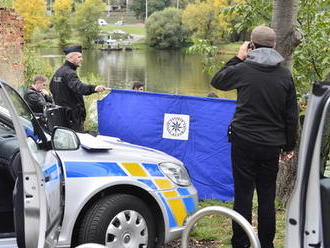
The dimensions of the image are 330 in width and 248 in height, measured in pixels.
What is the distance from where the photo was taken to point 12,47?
13.7m

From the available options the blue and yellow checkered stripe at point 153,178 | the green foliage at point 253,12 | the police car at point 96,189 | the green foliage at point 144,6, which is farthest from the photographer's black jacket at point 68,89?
the green foliage at point 144,6

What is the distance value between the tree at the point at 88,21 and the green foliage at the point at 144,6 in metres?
15.8

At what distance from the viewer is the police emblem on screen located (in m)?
6.50

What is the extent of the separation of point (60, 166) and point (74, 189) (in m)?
0.23

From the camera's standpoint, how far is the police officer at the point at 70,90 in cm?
682

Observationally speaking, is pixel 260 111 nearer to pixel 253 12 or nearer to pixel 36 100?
pixel 253 12

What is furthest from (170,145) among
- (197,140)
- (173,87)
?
(173,87)

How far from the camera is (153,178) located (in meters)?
4.49

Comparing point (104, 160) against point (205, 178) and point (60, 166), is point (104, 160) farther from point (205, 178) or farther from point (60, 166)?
point (205, 178)

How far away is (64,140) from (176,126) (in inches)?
97.3

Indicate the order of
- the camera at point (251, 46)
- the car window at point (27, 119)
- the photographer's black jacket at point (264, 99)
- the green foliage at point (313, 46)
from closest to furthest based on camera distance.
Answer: the photographer's black jacket at point (264, 99) → the camera at point (251, 46) → the car window at point (27, 119) → the green foliage at point (313, 46)

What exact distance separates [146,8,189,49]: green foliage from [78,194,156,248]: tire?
7973 centimetres

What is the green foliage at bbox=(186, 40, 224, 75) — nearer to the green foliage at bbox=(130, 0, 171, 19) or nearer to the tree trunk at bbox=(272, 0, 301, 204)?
the tree trunk at bbox=(272, 0, 301, 204)

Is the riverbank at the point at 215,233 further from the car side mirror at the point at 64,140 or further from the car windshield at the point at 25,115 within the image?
the car windshield at the point at 25,115
